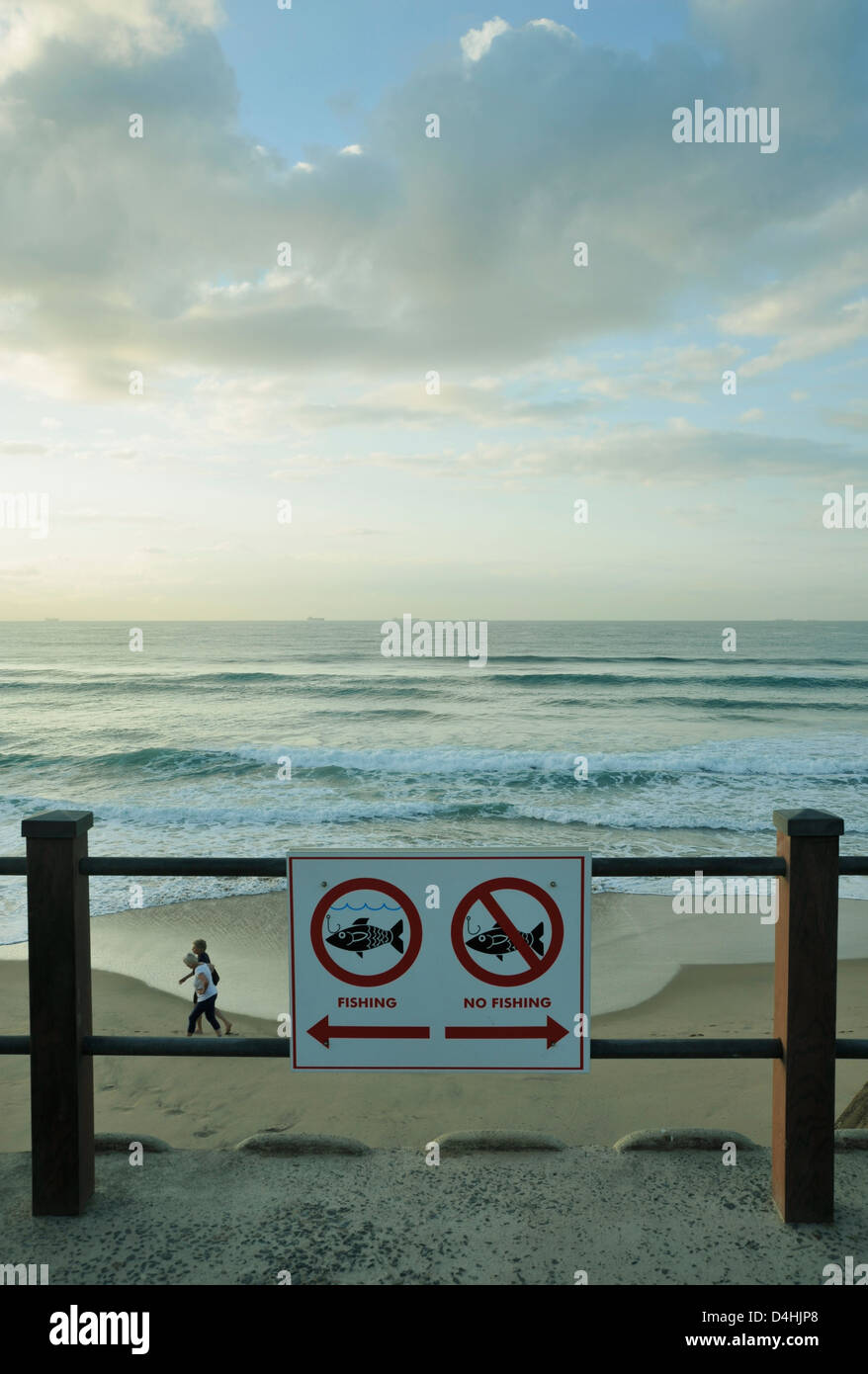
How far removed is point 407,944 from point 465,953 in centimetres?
17

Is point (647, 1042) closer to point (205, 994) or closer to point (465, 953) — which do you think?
point (465, 953)

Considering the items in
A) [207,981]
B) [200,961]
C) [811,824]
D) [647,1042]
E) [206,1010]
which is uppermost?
[811,824]

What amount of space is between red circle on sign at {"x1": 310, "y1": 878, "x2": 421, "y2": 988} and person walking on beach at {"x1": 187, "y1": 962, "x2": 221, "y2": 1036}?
4.78m

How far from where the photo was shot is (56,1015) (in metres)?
2.46

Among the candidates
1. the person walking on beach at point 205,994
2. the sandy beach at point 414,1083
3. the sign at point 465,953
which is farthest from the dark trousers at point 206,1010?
the sign at point 465,953

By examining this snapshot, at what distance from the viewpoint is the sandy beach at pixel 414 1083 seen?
553cm

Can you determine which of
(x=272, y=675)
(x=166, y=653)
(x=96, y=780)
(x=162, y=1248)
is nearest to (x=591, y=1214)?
(x=162, y=1248)

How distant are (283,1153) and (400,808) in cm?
1345

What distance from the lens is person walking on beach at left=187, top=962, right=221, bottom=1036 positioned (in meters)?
6.89

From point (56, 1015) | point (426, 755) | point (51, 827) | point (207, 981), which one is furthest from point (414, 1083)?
point (426, 755)

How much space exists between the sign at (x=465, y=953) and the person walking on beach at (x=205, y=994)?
469 centimetres

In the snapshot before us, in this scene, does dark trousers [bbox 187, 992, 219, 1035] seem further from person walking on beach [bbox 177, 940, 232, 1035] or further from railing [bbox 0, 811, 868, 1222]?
railing [bbox 0, 811, 868, 1222]
